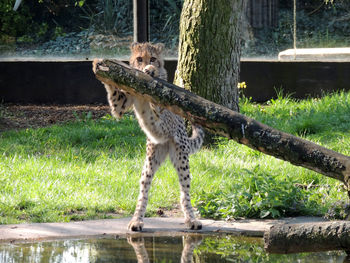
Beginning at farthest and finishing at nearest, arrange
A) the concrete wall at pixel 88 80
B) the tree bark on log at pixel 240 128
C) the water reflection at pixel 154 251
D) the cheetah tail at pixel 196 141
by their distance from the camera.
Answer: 1. the concrete wall at pixel 88 80
2. the cheetah tail at pixel 196 141
3. the water reflection at pixel 154 251
4. the tree bark on log at pixel 240 128

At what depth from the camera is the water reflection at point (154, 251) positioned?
4312 millimetres

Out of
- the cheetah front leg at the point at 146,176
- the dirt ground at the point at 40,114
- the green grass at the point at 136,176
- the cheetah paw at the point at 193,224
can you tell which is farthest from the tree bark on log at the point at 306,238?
the dirt ground at the point at 40,114

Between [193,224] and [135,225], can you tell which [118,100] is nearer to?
[135,225]

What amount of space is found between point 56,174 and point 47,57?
4444mm

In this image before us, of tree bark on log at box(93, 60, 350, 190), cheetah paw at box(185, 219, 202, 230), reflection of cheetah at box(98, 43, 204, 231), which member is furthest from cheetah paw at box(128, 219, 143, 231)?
tree bark on log at box(93, 60, 350, 190)

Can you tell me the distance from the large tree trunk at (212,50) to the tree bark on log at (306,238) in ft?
12.2

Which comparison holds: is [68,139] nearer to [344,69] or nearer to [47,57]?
[47,57]

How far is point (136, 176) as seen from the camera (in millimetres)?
6664

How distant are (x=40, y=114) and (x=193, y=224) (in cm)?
573

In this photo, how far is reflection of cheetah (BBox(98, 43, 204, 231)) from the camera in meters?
5.07

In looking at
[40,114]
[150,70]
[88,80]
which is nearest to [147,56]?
[150,70]

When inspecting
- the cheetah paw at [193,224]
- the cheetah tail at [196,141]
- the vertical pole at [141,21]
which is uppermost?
the vertical pole at [141,21]

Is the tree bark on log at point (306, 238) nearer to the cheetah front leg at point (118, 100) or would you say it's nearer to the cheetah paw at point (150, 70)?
the cheetah paw at point (150, 70)

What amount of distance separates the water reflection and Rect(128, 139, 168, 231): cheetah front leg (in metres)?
0.23
